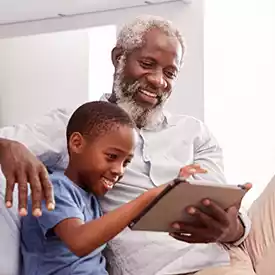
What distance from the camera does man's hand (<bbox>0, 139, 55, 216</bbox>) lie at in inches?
47.3

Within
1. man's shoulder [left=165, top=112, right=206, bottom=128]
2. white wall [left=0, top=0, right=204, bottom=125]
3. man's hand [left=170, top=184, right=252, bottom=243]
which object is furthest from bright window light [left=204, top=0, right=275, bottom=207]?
man's hand [left=170, top=184, right=252, bottom=243]

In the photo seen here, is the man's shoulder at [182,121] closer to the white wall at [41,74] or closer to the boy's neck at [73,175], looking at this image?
the boy's neck at [73,175]

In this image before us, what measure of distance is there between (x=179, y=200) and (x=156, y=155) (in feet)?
1.84

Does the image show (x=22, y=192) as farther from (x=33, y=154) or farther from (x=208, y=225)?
(x=208, y=225)

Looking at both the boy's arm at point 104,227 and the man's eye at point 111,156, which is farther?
the man's eye at point 111,156

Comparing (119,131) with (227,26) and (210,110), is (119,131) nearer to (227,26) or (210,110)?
(210,110)

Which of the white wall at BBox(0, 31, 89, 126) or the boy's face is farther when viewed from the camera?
the white wall at BBox(0, 31, 89, 126)

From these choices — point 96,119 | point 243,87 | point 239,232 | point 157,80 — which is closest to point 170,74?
point 157,80

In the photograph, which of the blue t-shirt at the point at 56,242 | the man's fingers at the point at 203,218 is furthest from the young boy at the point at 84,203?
the man's fingers at the point at 203,218

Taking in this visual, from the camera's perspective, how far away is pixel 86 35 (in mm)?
3410

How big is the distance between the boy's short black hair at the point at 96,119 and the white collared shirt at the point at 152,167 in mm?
148

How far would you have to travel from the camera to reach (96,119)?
1.57 m

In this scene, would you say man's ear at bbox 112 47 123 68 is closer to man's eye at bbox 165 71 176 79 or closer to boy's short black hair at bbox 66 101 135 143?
man's eye at bbox 165 71 176 79

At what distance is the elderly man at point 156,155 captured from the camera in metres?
1.59
